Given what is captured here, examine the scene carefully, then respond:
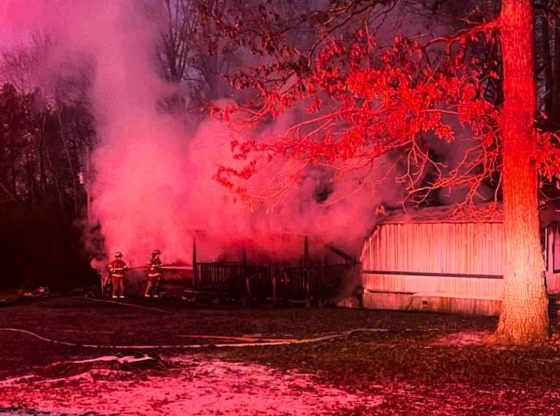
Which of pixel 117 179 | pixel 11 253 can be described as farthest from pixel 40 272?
pixel 117 179

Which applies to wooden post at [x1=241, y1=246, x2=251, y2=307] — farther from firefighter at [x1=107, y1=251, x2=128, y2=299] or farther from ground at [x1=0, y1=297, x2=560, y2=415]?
firefighter at [x1=107, y1=251, x2=128, y2=299]

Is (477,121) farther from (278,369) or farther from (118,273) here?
(118,273)

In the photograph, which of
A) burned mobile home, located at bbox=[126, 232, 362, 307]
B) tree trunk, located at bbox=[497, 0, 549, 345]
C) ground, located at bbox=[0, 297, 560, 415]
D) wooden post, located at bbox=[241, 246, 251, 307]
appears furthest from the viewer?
wooden post, located at bbox=[241, 246, 251, 307]

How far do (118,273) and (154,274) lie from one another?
1.16m

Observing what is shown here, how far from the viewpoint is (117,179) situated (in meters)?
23.1

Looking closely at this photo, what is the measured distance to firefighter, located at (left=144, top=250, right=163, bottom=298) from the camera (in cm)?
2133

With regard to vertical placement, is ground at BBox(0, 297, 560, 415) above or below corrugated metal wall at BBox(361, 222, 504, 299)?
below

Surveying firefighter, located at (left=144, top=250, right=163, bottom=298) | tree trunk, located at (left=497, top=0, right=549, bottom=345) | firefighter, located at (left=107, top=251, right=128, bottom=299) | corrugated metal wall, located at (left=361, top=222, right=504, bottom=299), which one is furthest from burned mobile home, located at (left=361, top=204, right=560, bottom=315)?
firefighter, located at (left=107, top=251, right=128, bottom=299)

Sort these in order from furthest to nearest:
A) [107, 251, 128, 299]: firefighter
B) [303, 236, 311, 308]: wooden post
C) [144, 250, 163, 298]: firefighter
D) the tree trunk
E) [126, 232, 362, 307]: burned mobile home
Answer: [107, 251, 128, 299]: firefighter → [144, 250, 163, 298]: firefighter → [126, 232, 362, 307]: burned mobile home → [303, 236, 311, 308]: wooden post → the tree trunk

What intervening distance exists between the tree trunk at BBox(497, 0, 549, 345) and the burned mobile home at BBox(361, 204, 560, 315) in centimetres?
485

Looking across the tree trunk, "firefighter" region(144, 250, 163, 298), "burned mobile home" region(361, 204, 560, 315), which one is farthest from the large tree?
"firefighter" region(144, 250, 163, 298)

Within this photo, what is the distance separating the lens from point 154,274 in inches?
849

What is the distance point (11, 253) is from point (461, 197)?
21.8m

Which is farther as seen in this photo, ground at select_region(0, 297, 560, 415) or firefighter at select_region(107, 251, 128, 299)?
firefighter at select_region(107, 251, 128, 299)
